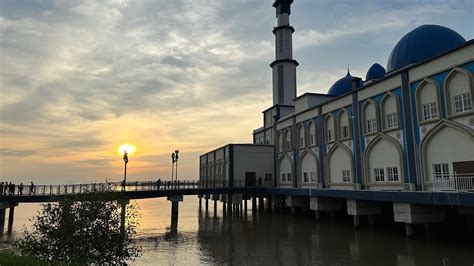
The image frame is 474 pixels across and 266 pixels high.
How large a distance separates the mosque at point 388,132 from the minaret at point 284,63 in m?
9.61

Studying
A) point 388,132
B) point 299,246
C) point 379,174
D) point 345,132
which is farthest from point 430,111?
point 299,246

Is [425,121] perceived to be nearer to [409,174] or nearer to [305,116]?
[409,174]

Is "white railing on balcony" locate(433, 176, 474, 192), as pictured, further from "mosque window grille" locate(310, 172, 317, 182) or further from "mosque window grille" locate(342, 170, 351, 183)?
"mosque window grille" locate(310, 172, 317, 182)

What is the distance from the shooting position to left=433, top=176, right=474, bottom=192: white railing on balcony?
69.8ft

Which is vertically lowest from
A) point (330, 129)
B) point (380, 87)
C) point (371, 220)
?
point (371, 220)

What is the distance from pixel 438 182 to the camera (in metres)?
23.1

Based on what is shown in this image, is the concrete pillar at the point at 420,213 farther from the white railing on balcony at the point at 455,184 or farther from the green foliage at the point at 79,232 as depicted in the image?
the green foliage at the point at 79,232

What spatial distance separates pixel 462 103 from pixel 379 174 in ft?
30.6

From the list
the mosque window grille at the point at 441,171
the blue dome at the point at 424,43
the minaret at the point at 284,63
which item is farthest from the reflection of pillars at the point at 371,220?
the minaret at the point at 284,63

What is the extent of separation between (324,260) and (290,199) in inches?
956

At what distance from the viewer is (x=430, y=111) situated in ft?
80.4

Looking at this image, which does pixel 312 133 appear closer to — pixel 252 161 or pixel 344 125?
pixel 344 125

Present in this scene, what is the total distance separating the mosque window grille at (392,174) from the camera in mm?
27594

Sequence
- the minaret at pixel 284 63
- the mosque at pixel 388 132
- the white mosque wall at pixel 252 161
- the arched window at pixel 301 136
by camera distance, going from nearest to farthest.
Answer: the mosque at pixel 388 132
the arched window at pixel 301 136
the white mosque wall at pixel 252 161
the minaret at pixel 284 63
